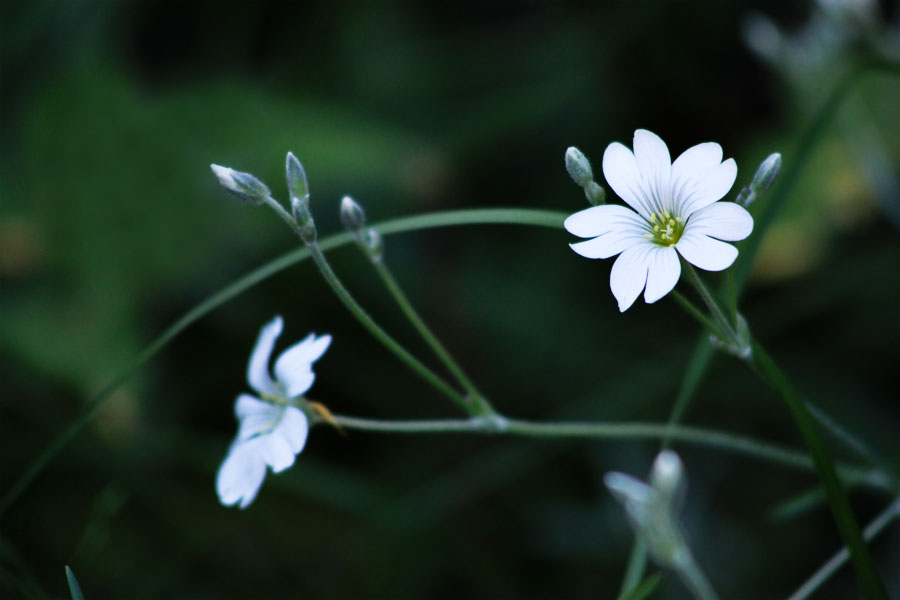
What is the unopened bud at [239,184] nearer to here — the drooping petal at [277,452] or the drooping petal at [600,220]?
the drooping petal at [277,452]

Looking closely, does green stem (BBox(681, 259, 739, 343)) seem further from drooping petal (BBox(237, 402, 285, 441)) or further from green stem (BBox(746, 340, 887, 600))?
drooping petal (BBox(237, 402, 285, 441))

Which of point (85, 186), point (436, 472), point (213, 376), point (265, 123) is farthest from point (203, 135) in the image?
point (436, 472)

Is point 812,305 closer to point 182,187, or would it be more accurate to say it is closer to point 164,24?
point 182,187

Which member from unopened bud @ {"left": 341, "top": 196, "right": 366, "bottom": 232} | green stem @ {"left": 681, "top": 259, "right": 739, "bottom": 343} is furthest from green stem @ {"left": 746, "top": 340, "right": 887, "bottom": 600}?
unopened bud @ {"left": 341, "top": 196, "right": 366, "bottom": 232}

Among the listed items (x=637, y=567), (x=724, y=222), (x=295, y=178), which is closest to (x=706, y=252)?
(x=724, y=222)

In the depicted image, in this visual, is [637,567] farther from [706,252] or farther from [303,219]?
[303,219]
